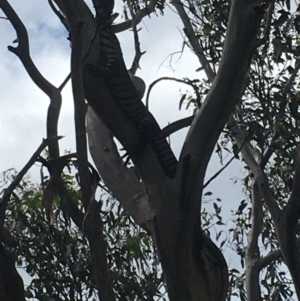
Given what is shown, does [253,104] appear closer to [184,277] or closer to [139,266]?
[139,266]

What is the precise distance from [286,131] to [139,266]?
1.77 m

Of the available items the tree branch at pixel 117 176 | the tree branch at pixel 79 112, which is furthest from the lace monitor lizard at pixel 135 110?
the tree branch at pixel 79 112

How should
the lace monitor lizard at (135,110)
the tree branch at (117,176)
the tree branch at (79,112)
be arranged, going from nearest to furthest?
the tree branch at (79,112) < the lace monitor lizard at (135,110) < the tree branch at (117,176)

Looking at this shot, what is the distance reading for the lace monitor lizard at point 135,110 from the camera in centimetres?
400

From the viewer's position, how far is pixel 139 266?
6195 millimetres

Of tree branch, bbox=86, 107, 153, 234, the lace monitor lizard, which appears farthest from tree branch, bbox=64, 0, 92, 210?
tree branch, bbox=86, 107, 153, 234

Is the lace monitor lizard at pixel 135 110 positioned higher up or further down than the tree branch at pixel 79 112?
higher up

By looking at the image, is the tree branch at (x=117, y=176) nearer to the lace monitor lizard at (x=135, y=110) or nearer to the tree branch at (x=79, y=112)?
the lace monitor lizard at (x=135, y=110)

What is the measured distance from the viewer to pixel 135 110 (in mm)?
4109

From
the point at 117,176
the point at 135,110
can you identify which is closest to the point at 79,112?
the point at 135,110

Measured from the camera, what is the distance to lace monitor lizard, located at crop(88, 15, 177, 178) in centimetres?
400

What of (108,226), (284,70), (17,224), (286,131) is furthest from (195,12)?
(17,224)

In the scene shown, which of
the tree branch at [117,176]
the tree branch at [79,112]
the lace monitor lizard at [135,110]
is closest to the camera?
the tree branch at [79,112]

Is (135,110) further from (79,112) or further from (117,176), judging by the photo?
(79,112)
